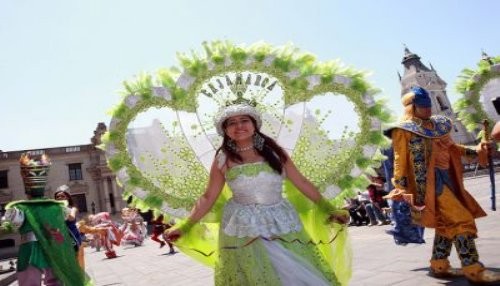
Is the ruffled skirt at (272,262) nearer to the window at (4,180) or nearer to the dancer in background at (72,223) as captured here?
the dancer in background at (72,223)

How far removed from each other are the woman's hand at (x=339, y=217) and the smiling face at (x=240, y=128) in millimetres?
829

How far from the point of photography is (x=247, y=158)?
3.35 meters

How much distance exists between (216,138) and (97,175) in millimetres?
44286

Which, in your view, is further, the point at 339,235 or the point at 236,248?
the point at 339,235

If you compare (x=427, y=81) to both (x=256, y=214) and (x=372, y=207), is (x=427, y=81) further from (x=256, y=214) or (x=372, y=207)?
(x=256, y=214)

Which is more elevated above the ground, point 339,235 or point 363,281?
point 339,235

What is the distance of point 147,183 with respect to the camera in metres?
3.87

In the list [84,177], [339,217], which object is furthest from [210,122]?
[84,177]

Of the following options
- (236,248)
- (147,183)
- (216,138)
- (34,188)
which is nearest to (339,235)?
(236,248)

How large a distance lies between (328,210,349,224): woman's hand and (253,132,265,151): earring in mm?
723

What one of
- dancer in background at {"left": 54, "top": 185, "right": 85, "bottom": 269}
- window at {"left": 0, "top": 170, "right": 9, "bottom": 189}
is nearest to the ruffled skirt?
dancer in background at {"left": 54, "top": 185, "right": 85, "bottom": 269}

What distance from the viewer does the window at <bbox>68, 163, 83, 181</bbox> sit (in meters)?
45.5

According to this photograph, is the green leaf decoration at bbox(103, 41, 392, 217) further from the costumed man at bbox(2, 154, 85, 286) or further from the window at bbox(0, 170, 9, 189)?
the window at bbox(0, 170, 9, 189)

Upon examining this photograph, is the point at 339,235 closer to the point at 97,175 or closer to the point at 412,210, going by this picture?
the point at 412,210
